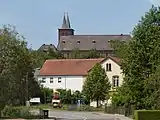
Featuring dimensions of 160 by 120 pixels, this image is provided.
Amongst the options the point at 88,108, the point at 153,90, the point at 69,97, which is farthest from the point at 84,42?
the point at 153,90

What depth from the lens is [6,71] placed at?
56812 mm

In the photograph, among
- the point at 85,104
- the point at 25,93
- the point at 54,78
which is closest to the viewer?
the point at 25,93

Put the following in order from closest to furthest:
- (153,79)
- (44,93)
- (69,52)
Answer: (153,79), (44,93), (69,52)

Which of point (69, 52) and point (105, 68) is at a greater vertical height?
point (69, 52)

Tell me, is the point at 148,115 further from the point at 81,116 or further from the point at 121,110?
the point at 121,110

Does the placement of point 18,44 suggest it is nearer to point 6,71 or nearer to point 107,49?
point 6,71

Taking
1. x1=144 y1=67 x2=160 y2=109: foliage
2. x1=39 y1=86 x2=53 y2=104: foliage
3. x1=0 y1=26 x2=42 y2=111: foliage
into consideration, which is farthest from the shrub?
x1=144 y1=67 x2=160 y2=109: foliage

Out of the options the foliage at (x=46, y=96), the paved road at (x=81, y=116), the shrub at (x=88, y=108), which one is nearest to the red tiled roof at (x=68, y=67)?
the foliage at (x=46, y=96)

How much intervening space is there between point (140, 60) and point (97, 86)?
30782 mm

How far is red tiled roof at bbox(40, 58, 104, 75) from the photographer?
355ft

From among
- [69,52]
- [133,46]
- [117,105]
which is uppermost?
[69,52]

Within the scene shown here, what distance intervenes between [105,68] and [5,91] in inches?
1775

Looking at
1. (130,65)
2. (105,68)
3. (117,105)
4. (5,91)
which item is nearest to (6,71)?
Answer: (5,91)

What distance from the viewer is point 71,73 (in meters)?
108
